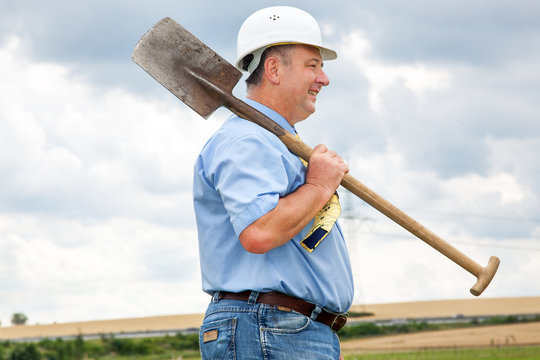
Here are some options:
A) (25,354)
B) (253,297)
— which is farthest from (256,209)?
(25,354)

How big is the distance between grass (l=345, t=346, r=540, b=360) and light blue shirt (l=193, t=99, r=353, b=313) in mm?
29530

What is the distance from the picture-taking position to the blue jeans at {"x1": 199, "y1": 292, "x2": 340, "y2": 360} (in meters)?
3.95

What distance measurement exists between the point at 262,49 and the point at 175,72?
67cm

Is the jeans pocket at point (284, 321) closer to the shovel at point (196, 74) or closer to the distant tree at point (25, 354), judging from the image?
the shovel at point (196, 74)

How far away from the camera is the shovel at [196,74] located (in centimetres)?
492

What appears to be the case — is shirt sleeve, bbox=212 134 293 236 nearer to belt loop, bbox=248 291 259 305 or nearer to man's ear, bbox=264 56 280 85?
belt loop, bbox=248 291 259 305

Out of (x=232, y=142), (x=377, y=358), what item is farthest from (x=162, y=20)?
(x=377, y=358)

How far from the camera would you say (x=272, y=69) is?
452 cm

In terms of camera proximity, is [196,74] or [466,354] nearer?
[196,74]

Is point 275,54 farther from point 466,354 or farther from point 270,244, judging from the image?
point 466,354

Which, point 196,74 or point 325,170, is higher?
point 196,74

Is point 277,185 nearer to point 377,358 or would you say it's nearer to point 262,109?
point 262,109

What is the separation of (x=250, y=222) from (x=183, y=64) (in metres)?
1.60

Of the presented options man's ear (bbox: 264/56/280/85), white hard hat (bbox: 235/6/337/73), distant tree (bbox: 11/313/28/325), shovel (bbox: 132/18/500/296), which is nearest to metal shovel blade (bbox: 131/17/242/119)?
shovel (bbox: 132/18/500/296)
